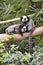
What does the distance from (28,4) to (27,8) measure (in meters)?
0.05

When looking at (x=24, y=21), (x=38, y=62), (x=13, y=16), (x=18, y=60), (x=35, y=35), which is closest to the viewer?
(x=38, y=62)

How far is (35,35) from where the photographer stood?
276cm

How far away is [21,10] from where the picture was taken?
2.91 meters

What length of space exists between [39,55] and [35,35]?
61 cm

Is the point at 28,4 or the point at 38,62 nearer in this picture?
the point at 38,62

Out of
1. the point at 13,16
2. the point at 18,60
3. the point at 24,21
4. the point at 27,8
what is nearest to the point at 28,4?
the point at 27,8

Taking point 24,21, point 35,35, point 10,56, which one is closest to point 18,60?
point 10,56

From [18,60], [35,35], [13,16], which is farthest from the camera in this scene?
[13,16]

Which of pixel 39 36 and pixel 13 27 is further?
pixel 13 27

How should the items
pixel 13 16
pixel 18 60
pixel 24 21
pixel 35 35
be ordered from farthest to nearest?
pixel 24 21
pixel 13 16
pixel 35 35
pixel 18 60

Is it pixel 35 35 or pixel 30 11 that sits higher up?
pixel 30 11

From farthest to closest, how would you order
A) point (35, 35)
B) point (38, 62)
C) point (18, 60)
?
point (35, 35)
point (18, 60)
point (38, 62)

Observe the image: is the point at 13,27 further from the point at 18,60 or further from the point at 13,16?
the point at 18,60

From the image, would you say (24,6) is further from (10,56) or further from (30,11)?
(10,56)
